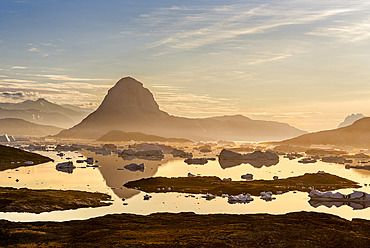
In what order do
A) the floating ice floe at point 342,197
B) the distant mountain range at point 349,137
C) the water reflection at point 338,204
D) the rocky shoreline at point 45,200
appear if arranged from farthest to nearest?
the distant mountain range at point 349,137, the floating ice floe at point 342,197, the water reflection at point 338,204, the rocky shoreline at point 45,200

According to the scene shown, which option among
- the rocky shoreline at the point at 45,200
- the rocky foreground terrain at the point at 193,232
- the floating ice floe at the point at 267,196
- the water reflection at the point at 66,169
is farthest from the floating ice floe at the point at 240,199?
the water reflection at the point at 66,169

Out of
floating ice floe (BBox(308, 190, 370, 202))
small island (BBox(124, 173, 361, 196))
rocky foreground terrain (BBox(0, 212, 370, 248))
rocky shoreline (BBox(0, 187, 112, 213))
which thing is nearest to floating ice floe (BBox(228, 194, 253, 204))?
small island (BBox(124, 173, 361, 196))

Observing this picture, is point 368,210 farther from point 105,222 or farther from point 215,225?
point 105,222

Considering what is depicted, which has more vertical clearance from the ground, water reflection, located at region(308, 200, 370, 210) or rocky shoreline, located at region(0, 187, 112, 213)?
water reflection, located at region(308, 200, 370, 210)

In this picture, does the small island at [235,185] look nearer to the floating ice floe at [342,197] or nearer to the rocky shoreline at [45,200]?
the floating ice floe at [342,197]

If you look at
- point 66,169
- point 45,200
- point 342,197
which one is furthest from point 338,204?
point 66,169

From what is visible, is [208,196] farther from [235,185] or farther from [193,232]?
[193,232]

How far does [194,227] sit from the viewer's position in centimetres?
2812

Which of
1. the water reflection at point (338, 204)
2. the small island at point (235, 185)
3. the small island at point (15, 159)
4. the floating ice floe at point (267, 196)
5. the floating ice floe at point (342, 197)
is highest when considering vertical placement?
the floating ice floe at point (342, 197)

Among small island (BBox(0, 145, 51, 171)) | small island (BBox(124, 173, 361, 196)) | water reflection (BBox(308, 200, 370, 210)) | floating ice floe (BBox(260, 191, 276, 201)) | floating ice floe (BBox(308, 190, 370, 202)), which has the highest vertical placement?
floating ice floe (BBox(308, 190, 370, 202))

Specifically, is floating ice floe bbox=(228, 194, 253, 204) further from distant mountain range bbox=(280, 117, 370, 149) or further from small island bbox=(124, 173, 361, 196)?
distant mountain range bbox=(280, 117, 370, 149)

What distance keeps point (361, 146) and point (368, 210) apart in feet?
461

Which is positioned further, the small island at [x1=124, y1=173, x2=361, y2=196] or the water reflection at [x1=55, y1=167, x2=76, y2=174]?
the water reflection at [x1=55, y1=167, x2=76, y2=174]

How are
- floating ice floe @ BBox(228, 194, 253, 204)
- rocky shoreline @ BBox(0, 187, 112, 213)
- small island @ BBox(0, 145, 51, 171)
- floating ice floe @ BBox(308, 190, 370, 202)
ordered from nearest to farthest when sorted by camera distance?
rocky shoreline @ BBox(0, 187, 112, 213) → floating ice floe @ BBox(308, 190, 370, 202) → floating ice floe @ BBox(228, 194, 253, 204) → small island @ BBox(0, 145, 51, 171)
